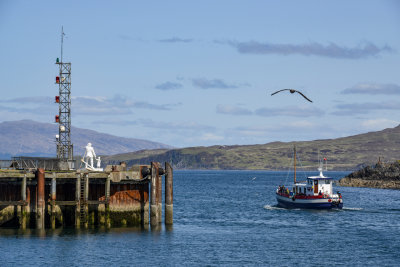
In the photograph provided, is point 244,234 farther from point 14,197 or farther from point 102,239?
point 14,197

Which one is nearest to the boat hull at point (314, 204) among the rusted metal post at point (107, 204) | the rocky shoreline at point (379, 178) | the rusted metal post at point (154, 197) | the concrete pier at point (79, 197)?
the concrete pier at point (79, 197)

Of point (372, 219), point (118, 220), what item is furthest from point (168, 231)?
point (372, 219)

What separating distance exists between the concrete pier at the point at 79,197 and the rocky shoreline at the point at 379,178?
357ft

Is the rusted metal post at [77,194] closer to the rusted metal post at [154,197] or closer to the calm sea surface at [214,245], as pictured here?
the calm sea surface at [214,245]

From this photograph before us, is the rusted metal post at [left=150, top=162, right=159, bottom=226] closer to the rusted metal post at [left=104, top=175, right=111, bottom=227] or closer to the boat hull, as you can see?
the rusted metal post at [left=104, top=175, right=111, bottom=227]

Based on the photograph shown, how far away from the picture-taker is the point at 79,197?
169 feet

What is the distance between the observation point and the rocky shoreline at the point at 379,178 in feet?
513

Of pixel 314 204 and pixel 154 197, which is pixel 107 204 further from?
pixel 314 204

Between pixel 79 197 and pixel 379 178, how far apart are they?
126 metres

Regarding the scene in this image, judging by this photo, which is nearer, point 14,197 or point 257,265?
point 257,265

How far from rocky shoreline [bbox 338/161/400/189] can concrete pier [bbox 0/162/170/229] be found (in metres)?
109

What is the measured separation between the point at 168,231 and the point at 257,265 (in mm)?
13395

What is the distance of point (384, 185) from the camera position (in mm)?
155375

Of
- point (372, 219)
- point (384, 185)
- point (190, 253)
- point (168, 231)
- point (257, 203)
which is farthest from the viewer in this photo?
point (384, 185)
